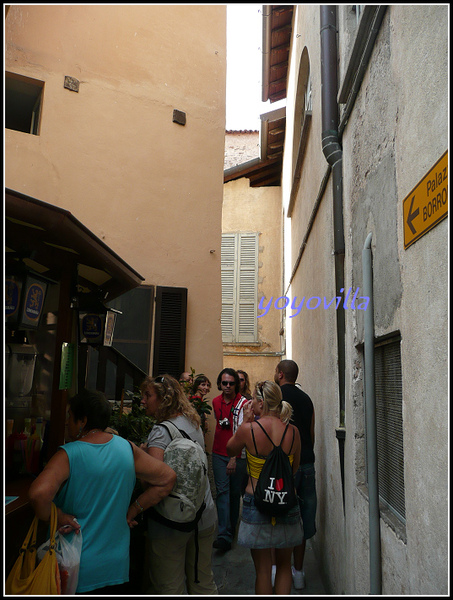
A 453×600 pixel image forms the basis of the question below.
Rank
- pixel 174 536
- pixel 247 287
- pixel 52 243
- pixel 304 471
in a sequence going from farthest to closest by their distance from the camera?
pixel 247 287 → pixel 304 471 → pixel 52 243 → pixel 174 536

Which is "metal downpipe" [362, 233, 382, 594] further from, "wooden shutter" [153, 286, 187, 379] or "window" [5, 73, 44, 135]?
"window" [5, 73, 44, 135]

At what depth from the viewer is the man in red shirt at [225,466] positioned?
213 inches

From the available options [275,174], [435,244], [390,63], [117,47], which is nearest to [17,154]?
[117,47]

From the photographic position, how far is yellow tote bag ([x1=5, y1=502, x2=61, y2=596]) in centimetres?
231

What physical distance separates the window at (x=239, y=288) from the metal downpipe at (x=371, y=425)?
10857 mm

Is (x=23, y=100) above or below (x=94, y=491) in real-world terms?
above

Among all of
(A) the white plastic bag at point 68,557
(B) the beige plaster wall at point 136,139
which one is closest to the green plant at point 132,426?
(A) the white plastic bag at point 68,557

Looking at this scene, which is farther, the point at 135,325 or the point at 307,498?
the point at 135,325

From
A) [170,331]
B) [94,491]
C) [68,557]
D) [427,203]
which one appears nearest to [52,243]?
[94,491]

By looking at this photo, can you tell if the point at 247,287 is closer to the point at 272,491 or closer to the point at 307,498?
the point at 307,498

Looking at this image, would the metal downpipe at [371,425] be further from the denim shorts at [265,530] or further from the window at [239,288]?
the window at [239,288]

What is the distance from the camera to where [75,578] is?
246cm

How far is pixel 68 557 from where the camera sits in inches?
96.3

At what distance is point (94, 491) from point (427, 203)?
1.98 metres
